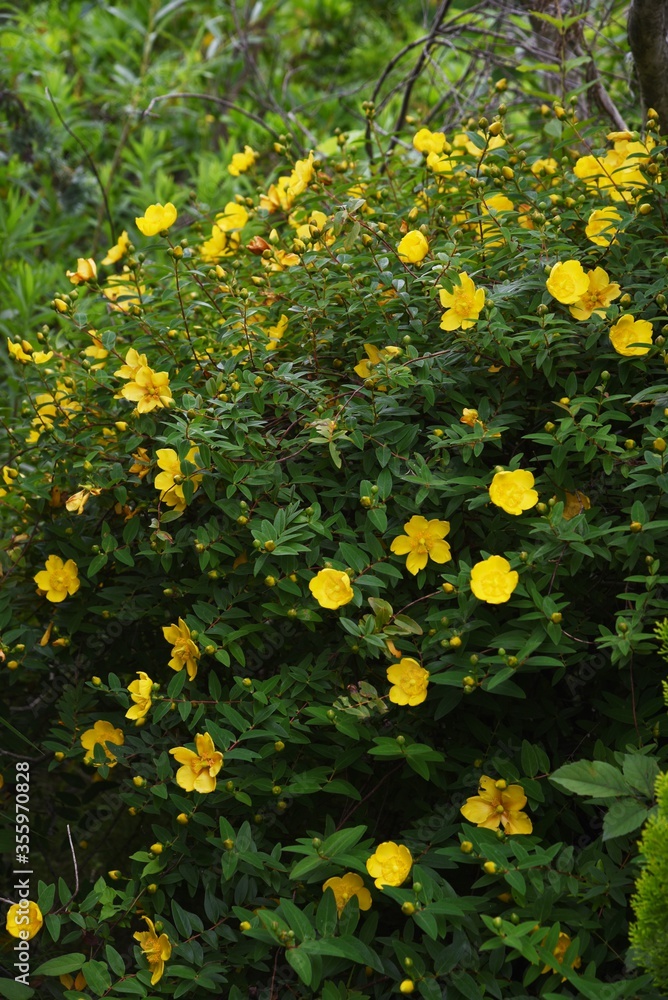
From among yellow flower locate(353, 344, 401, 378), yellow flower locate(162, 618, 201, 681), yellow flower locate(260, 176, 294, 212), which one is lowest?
yellow flower locate(162, 618, 201, 681)

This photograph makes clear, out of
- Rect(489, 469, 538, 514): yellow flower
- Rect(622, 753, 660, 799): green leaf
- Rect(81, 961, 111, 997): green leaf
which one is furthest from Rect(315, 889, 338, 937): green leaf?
Rect(489, 469, 538, 514): yellow flower

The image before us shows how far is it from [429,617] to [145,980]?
0.72 metres

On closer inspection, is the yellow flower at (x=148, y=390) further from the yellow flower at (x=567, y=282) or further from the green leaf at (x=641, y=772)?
the green leaf at (x=641, y=772)

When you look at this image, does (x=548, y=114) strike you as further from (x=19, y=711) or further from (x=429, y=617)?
(x=19, y=711)

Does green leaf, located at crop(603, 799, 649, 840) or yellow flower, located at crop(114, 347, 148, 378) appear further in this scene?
yellow flower, located at crop(114, 347, 148, 378)

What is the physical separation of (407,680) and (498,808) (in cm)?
25

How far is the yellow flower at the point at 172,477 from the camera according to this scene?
1705 mm

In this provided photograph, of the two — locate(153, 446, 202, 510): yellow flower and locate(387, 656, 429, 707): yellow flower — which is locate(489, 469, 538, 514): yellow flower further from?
locate(153, 446, 202, 510): yellow flower

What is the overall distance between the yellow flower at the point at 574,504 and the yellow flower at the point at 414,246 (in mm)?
537

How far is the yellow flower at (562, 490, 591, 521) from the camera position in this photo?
1.63m

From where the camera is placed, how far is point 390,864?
1444 mm

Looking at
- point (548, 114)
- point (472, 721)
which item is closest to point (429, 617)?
point (472, 721)

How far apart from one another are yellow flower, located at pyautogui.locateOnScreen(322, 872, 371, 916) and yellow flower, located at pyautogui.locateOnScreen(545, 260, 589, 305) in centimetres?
104

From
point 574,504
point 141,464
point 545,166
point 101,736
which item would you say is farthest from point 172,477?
point 545,166
